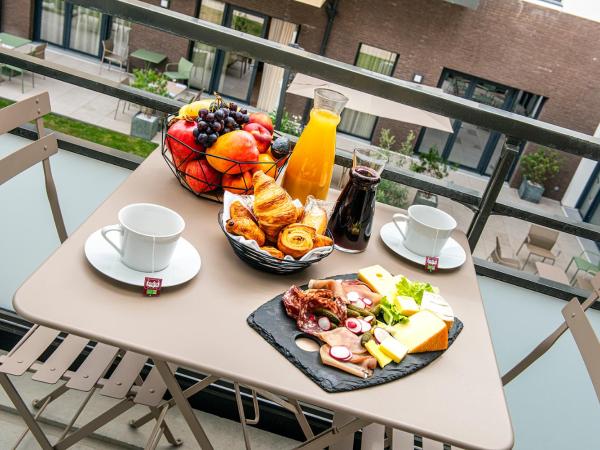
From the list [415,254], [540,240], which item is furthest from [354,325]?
[540,240]

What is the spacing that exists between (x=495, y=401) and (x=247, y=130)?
2.43 feet

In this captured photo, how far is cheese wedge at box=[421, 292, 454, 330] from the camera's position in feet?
3.41

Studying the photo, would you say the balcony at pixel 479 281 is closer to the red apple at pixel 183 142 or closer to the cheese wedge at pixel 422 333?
the red apple at pixel 183 142

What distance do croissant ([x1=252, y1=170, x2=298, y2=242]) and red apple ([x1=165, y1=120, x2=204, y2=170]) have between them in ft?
0.70

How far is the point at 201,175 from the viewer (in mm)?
1244

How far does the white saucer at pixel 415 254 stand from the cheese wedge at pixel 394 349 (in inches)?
12.7

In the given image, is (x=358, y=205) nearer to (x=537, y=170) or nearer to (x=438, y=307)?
(x=438, y=307)

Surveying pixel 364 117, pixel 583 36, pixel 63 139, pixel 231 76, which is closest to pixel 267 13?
pixel 231 76

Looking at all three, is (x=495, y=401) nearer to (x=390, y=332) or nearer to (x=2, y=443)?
(x=390, y=332)

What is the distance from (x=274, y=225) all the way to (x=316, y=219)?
0.10 metres

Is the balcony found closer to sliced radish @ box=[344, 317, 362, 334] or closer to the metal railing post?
the metal railing post

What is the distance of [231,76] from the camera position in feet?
38.3

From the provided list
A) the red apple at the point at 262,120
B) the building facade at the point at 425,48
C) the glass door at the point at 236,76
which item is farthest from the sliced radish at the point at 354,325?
the glass door at the point at 236,76

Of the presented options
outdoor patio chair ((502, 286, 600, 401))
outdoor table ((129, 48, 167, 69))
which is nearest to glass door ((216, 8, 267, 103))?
outdoor table ((129, 48, 167, 69))
